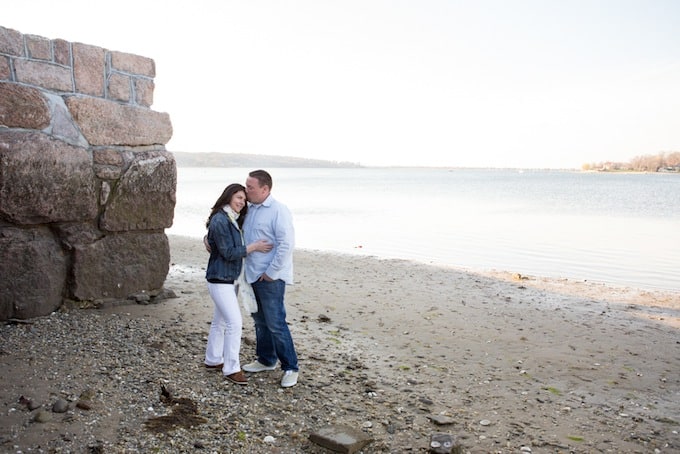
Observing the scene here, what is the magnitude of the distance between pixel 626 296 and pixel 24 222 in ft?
31.3

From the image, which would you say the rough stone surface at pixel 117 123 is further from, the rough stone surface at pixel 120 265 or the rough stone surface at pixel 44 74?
the rough stone surface at pixel 120 265

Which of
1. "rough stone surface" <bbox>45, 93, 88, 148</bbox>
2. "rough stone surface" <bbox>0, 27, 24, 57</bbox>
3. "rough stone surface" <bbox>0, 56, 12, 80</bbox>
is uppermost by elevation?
"rough stone surface" <bbox>0, 27, 24, 57</bbox>

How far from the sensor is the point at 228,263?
479 centimetres

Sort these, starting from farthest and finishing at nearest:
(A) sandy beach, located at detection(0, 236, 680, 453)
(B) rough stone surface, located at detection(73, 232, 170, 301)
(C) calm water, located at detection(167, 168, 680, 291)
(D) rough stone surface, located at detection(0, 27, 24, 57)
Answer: (C) calm water, located at detection(167, 168, 680, 291), (B) rough stone surface, located at detection(73, 232, 170, 301), (D) rough stone surface, located at detection(0, 27, 24, 57), (A) sandy beach, located at detection(0, 236, 680, 453)

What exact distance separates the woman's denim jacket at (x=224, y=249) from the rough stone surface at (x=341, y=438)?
1559 millimetres

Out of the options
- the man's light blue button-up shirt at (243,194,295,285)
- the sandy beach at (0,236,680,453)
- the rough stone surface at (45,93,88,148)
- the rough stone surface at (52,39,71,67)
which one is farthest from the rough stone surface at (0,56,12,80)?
the man's light blue button-up shirt at (243,194,295,285)

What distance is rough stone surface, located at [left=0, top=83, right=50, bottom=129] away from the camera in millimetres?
5465

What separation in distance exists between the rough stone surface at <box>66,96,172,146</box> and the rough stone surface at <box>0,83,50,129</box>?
0.31 meters

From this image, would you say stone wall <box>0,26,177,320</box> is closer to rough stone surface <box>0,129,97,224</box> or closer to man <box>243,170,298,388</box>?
rough stone surface <box>0,129,97,224</box>

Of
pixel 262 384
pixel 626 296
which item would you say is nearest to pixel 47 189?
pixel 262 384

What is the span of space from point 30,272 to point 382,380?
12.1 feet

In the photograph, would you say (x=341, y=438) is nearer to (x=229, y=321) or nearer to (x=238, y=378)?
(x=238, y=378)

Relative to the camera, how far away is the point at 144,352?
17.0ft

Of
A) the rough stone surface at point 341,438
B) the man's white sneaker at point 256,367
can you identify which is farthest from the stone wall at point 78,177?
the rough stone surface at point 341,438
